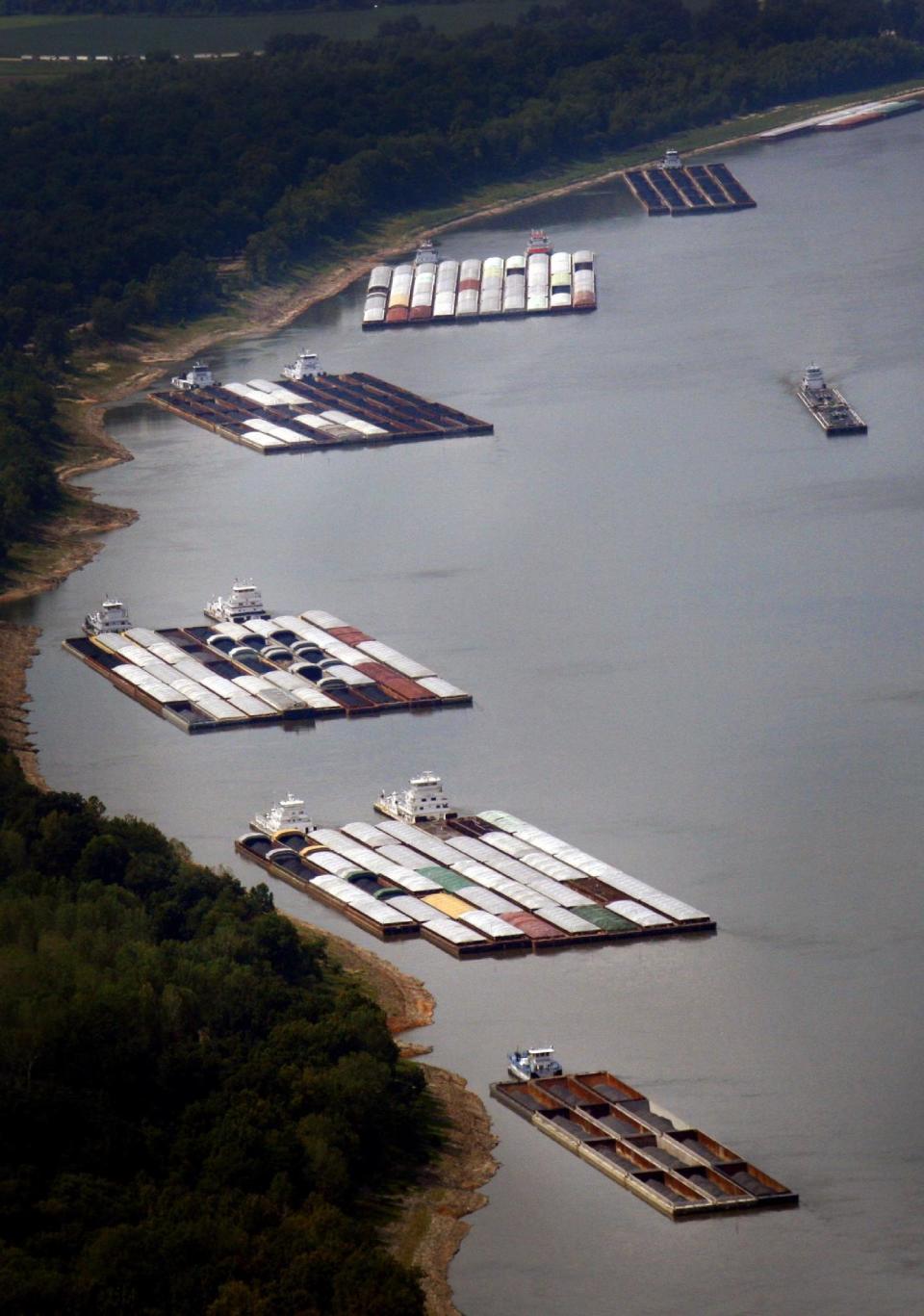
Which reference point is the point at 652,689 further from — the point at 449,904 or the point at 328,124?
the point at 328,124

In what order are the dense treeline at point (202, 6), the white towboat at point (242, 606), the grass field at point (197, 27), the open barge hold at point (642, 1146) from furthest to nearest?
the dense treeline at point (202, 6)
the grass field at point (197, 27)
the white towboat at point (242, 606)
the open barge hold at point (642, 1146)

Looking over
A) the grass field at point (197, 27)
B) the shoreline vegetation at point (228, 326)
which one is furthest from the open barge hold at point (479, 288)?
the grass field at point (197, 27)

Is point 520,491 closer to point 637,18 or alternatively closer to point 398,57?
point 398,57

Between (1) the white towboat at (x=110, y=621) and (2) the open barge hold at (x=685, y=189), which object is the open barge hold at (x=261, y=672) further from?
(2) the open barge hold at (x=685, y=189)

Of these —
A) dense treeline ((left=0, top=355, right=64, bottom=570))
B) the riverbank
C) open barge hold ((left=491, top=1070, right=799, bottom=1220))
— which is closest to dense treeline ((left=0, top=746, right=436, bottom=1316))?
the riverbank

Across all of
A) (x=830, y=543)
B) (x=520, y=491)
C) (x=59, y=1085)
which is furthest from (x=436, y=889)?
(x=520, y=491)
